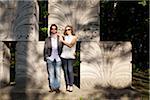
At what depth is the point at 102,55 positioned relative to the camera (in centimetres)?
817

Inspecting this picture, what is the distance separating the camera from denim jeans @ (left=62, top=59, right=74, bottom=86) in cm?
791

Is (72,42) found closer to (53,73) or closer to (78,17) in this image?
(78,17)

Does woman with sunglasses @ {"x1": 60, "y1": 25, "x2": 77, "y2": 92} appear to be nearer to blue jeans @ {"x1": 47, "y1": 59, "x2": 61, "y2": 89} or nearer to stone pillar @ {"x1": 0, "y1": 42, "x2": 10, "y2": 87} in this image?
blue jeans @ {"x1": 47, "y1": 59, "x2": 61, "y2": 89}

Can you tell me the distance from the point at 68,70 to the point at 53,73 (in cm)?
35

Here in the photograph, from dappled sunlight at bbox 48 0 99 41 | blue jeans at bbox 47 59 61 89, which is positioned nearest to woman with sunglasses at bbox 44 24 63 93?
blue jeans at bbox 47 59 61 89

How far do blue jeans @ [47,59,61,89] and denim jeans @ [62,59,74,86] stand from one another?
0.58 feet

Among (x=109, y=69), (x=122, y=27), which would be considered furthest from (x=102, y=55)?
(x=122, y=27)

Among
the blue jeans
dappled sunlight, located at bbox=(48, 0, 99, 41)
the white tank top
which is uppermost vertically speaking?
dappled sunlight, located at bbox=(48, 0, 99, 41)

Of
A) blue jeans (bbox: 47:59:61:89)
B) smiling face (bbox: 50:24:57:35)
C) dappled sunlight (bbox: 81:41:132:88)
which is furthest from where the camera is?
dappled sunlight (bbox: 81:41:132:88)

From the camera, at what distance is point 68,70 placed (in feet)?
26.1

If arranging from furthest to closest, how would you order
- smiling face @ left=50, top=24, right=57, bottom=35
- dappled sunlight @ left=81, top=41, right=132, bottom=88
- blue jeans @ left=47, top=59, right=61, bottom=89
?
dappled sunlight @ left=81, top=41, right=132, bottom=88, blue jeans @ left=47, top=59, right=61, bottom=89, smiling face @ left=50, top=24, right=57, bottom=35

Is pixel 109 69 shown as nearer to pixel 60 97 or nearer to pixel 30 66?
pixel 60 97

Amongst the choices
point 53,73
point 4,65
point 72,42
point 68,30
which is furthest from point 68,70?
point 4,65

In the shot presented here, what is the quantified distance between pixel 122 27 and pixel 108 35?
2.55 feet
